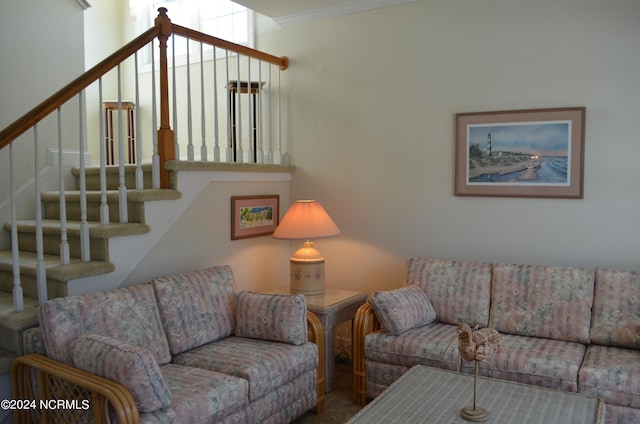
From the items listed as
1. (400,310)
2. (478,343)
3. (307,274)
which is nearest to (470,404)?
(478,343)

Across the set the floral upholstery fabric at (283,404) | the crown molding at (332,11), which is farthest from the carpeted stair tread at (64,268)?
the crown molding at (332,11)

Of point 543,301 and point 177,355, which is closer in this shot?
point 177,355

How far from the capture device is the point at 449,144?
3.73 meters

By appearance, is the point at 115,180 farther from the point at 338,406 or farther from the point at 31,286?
the point at 338,406

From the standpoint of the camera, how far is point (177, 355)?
117 inches

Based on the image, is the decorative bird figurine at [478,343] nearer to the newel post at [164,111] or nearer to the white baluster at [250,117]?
the newel post at [164,111]

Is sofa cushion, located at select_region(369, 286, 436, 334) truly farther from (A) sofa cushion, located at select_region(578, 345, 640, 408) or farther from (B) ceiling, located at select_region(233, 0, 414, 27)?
(B) ceiling, located at select_region(233, 0, 414, 27)

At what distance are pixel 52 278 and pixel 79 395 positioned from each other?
28.8 inches

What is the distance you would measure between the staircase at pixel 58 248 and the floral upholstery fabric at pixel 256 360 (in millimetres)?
706

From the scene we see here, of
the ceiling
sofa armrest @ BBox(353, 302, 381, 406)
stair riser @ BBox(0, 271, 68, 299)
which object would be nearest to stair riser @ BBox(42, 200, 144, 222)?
stair riser @ BBox(0, 271, 68, 299)

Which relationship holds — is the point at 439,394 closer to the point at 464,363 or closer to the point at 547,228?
the point at 464,363

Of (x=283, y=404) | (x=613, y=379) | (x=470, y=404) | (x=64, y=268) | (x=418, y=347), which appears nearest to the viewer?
(x=470, y=404)

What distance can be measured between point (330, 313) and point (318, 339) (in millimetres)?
280

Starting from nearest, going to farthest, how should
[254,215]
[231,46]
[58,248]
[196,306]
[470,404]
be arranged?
[470,404] < [196,306] < [58,248] < [231,46] < [254,215]
